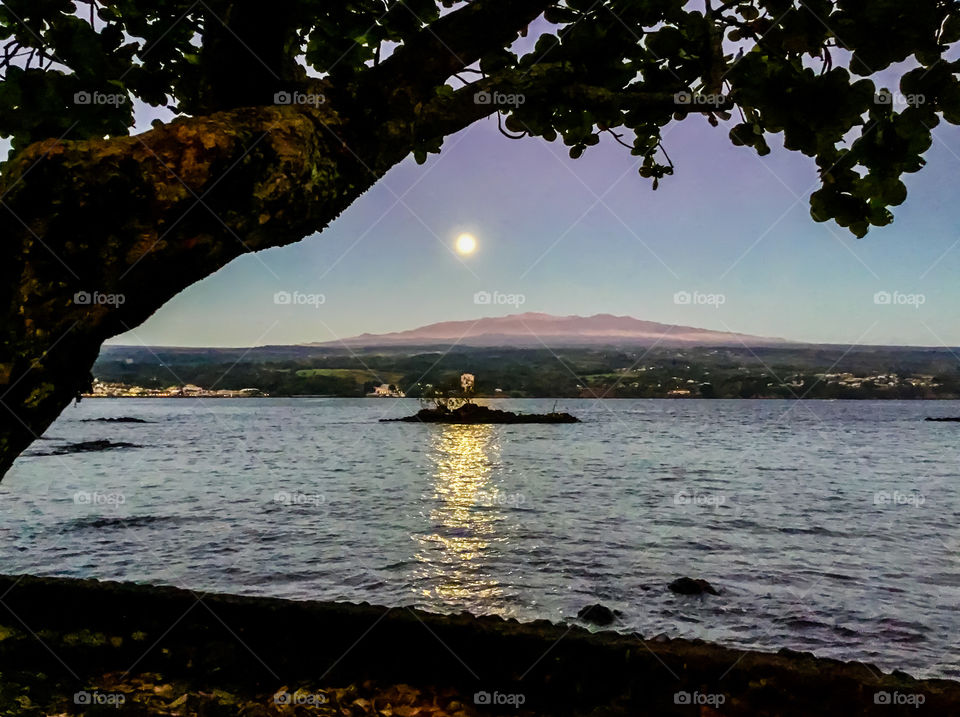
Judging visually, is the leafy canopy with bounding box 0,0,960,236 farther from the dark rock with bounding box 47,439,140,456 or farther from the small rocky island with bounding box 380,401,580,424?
the small rocky island with bounding box 380,401,580,424

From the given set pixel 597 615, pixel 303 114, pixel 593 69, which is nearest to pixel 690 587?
pixel 597 615

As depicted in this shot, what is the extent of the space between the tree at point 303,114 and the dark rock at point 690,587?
51.0 feet

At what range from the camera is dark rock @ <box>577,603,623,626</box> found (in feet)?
48.0

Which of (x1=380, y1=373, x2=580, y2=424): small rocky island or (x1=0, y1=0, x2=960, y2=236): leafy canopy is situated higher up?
(x1=0, y1=0, x2=960, y2=236): leafy canopy

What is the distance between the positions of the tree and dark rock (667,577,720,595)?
612 inches

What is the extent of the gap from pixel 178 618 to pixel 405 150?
4.91m

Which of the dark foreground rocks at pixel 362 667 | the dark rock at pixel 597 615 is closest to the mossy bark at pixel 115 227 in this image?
the dark foreground rocks at pixel 362 667

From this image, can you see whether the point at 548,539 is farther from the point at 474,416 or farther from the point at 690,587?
the point at 474,416

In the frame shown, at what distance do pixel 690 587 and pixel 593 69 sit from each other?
16821 millimetres

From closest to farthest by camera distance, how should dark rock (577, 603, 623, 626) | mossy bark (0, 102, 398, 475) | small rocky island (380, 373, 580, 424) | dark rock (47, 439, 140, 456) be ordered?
mossy bark (0, 102, 398, 475) → dark rock (577, 603, 623, 626) → dark rock (47, 439, 140, 456) → small rocky island (380, 373, 580, 424)

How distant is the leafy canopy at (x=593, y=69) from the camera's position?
12.4 feet

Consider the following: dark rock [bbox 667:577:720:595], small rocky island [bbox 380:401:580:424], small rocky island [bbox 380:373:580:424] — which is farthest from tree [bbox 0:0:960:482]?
small rocky island [bbox 380:401:580:424]

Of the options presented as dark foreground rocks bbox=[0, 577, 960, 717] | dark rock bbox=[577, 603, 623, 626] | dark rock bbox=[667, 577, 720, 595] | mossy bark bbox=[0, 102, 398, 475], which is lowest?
dark rock bbox=[667, 577, 720, 595]

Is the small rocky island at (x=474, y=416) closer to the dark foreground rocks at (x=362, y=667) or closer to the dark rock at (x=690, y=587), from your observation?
the dark rock at (x=690, y=587)
